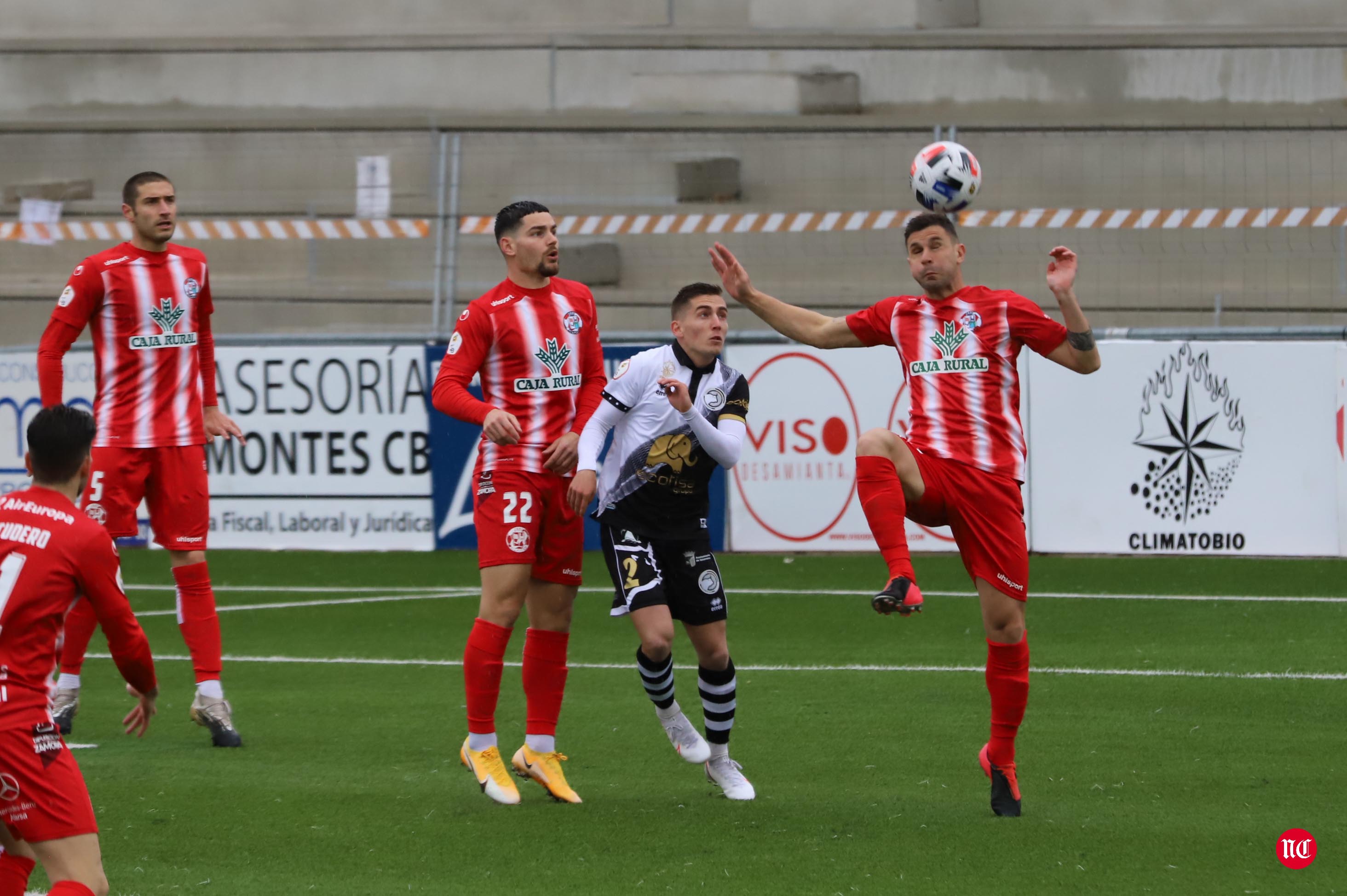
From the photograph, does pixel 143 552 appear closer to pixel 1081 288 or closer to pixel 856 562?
pixel 856 562

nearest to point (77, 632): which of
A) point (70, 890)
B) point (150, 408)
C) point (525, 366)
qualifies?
point (150, 408)

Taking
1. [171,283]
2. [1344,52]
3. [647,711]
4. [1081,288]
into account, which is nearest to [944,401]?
[647,711]

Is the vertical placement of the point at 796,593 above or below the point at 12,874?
below

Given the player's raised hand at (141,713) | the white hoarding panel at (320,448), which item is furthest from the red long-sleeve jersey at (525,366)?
the white hoarding panel at (320,448)

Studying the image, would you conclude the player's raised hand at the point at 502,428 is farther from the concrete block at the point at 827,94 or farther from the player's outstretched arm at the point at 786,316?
the concrete block at the point at 827,94

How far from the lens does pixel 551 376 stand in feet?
19.9

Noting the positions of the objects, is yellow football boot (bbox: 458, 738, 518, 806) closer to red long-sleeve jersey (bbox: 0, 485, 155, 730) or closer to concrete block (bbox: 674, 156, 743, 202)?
red long-sleeve jersey (bbox: 0, 485, 155, 730)

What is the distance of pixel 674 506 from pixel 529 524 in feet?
1.77

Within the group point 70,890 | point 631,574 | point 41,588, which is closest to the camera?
point 70,890

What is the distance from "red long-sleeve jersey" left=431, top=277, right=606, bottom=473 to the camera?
233 inches

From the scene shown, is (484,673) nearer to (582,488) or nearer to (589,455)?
A: (582,488)

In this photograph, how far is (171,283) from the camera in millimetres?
7195

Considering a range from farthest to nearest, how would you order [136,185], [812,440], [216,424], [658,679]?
1. [812,440]
2. [216,424]
3. [136,185]
4. [658,679]

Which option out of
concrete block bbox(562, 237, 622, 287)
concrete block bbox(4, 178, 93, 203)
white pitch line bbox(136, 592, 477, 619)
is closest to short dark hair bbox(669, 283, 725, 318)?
white pitch line bbox(136, 592, 477, 619)
